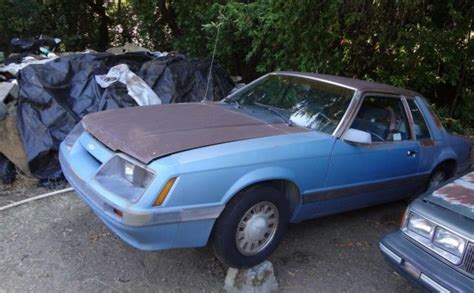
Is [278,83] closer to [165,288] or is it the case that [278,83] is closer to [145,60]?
[165,288]

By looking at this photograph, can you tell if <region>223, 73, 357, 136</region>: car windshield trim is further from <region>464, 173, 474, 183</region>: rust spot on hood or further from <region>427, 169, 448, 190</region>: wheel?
<region>427, 169, 448, 190</region>: wheel

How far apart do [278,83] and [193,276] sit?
6.92ft

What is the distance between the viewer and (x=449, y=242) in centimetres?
297

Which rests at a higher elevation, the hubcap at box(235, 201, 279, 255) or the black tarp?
the black tarp

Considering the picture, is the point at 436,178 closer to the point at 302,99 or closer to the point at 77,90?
the point at 302,99

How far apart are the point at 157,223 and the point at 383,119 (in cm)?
259

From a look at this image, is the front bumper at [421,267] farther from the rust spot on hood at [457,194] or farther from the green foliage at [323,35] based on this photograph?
the green foliage at [323,35]

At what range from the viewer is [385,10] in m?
7.16

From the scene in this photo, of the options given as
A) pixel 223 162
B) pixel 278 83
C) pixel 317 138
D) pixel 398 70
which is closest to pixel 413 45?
pixel 398 70

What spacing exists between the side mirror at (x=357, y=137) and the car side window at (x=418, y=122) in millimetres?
1050

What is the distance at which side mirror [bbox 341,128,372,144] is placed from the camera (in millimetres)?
3854

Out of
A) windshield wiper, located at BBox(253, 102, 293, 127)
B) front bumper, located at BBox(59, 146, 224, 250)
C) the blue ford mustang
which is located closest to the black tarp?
the blue ford mustang

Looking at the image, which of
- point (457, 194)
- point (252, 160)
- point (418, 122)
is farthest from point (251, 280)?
point (418, 122)

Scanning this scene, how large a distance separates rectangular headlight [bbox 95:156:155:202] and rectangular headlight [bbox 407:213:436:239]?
1891 millimetres
